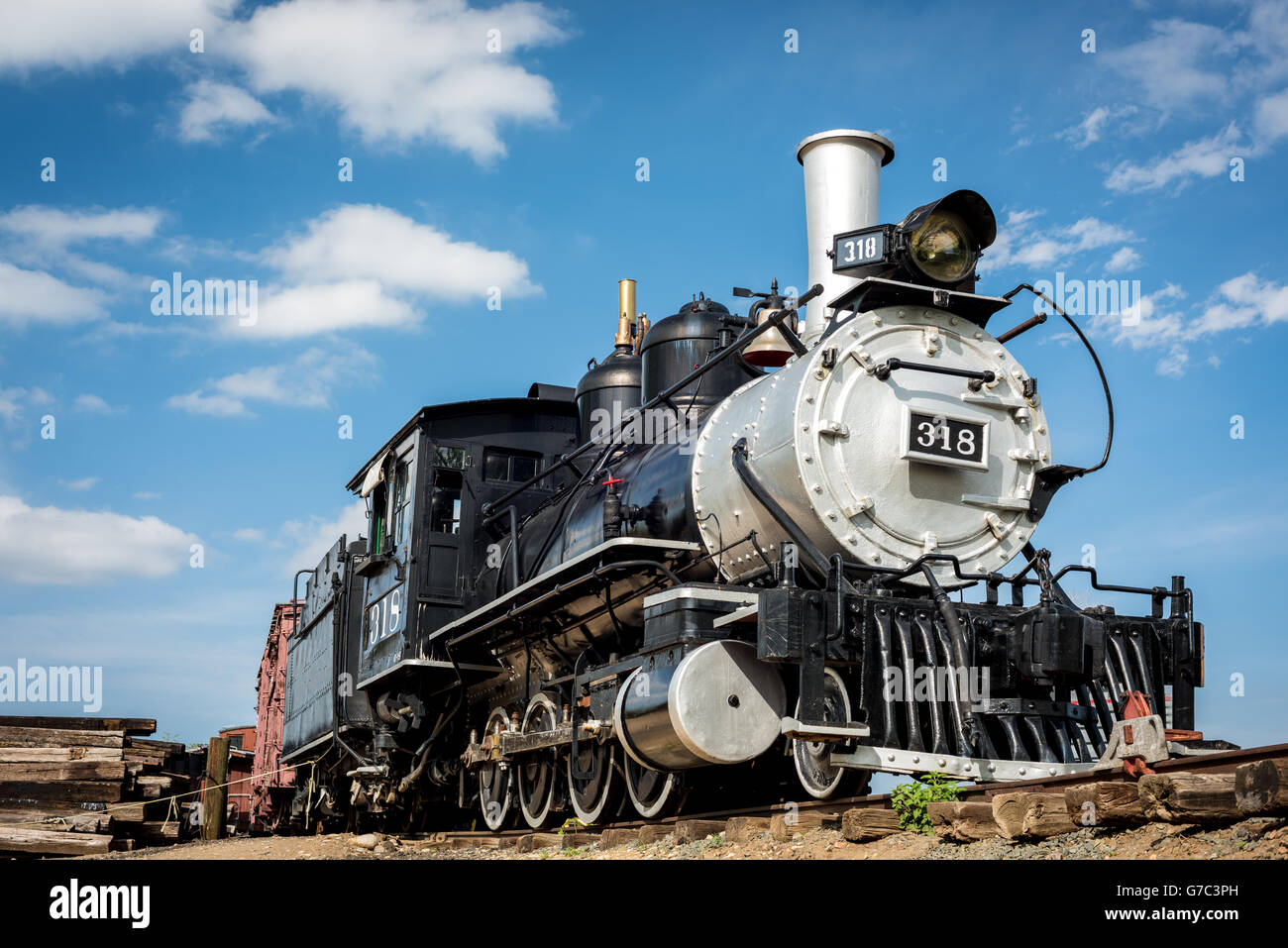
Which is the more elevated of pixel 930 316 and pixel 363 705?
pixel 930 316

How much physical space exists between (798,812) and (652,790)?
1.71 metres

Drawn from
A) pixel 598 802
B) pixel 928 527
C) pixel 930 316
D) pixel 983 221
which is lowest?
pixel 598 802

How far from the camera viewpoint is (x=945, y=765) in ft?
20.1

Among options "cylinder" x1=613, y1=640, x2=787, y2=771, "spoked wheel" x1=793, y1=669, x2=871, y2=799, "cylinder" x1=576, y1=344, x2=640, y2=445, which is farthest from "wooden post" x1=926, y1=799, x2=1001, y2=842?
"cylinder" x1=576, y1=344, x2=640, y2=445

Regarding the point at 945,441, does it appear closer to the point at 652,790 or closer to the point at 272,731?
the point at 652,790


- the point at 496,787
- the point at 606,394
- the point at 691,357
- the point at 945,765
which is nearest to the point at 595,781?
the point at 496,787

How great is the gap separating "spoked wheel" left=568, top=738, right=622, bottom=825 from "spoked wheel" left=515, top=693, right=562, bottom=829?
1.36 feet

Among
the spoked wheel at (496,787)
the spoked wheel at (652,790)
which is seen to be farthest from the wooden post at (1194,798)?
the spoked wheel at (496,787)

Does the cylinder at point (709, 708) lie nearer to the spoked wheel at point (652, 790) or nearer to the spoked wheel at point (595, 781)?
the spoked wheel at point (652, 790)

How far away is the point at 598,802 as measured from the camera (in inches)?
345
